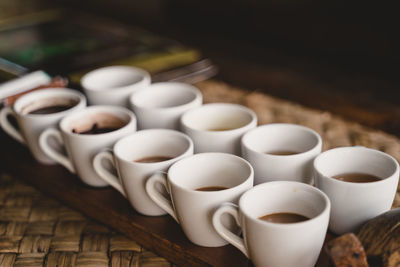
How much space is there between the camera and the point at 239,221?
559mm

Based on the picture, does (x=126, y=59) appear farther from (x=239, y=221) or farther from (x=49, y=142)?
(x=239, y=221)

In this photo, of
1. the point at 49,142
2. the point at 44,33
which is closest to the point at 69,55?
the point at 44,33

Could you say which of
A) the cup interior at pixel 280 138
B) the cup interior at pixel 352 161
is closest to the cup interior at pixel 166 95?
the cup interior at pixel 280 138

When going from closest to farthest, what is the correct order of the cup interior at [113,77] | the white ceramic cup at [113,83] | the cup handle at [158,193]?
1. the cup handle at [158,193]
2. the white ceramic cup at [113,83]
3. the cup interior at [113,77]

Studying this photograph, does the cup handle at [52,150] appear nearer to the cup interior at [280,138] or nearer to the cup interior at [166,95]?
the cup interior at [166,95]

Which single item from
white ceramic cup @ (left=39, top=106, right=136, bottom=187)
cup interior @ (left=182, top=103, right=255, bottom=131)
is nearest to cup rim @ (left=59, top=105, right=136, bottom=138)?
white ceramic cup @ (left=39, top=106, right=136, bottom=187)

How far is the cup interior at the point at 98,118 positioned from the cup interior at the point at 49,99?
6cm

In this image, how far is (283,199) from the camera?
59cm

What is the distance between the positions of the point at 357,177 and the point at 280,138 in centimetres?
14

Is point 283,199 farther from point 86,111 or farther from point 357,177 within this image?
point 86,111

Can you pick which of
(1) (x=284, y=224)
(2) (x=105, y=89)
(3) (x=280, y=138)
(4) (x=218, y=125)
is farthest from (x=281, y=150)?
(2) (x=105, y=89)

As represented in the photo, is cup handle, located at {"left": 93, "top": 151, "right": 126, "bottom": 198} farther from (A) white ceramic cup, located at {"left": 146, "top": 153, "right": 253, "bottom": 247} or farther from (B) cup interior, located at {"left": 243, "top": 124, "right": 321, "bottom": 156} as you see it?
(B) cup interior, located at {"left": 243, "top": 124, "right": 321, "bottom": 156}

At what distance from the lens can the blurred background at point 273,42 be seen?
1148 mm

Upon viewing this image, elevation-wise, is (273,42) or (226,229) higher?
(226,229)
